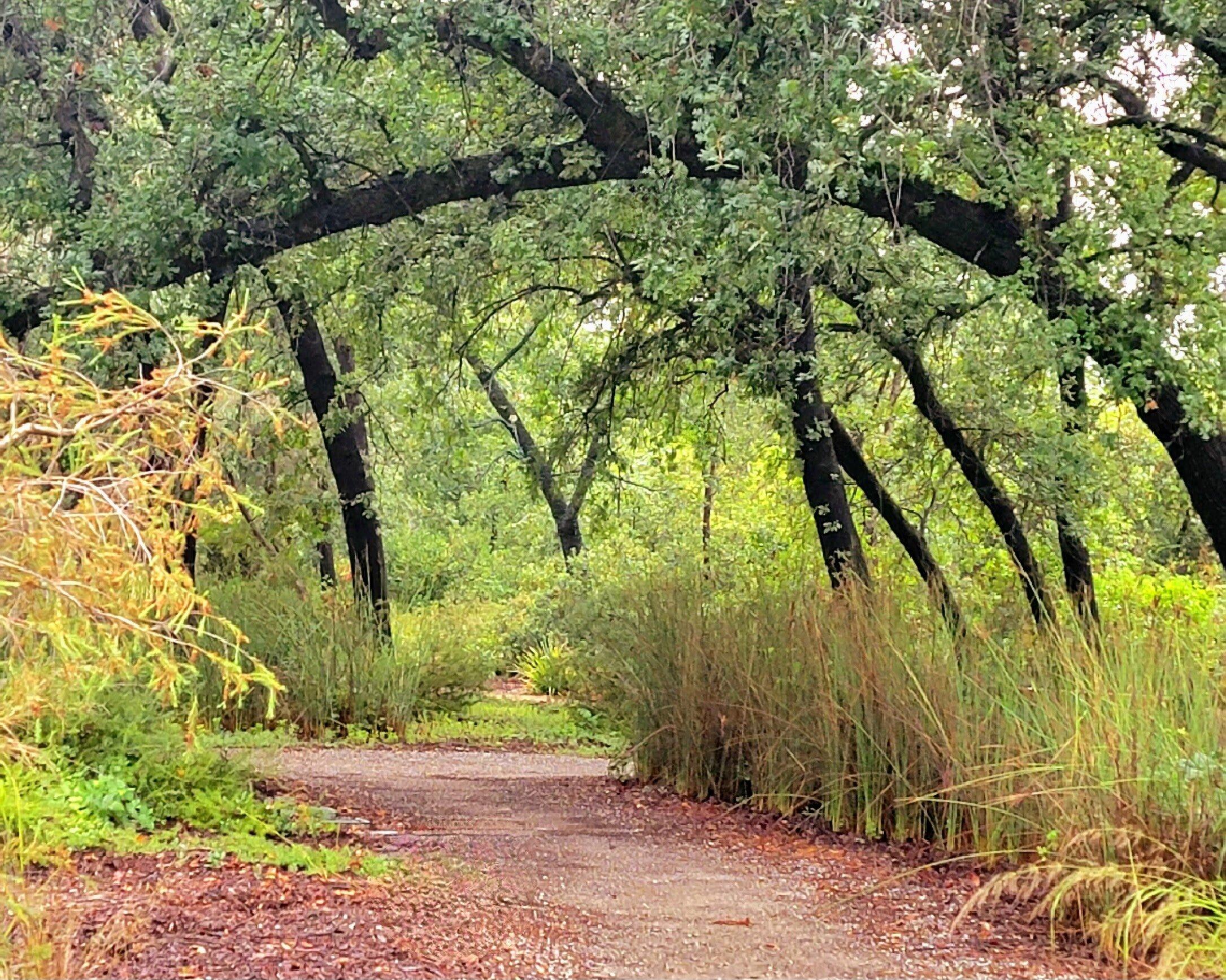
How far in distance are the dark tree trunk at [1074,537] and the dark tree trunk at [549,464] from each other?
3.60 metres

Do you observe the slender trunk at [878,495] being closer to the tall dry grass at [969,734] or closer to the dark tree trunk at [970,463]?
the dark tree trunk at [970,463]

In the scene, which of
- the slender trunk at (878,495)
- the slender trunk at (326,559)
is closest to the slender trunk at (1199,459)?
the slender trunk at (878,495)

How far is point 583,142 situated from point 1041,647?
3873 millimetres

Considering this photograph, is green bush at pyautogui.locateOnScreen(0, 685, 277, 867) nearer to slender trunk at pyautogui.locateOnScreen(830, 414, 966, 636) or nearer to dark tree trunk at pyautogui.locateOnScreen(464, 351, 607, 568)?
dark tree trunk at pyautogui.locateOnScreen(464, 351, 607, 568)

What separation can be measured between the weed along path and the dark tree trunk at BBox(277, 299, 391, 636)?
14.2ft

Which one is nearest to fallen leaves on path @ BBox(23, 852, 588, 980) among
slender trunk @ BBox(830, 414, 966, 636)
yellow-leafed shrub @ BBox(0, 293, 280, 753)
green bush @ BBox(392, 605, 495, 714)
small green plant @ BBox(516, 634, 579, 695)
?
yellow-leafed shrub @ BBox(0, 293, 280, 753)

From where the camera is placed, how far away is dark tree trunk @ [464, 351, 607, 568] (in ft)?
37.1

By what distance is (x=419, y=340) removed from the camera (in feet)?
33.1

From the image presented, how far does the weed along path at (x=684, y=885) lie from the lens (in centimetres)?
428

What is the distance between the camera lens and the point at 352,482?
13.6m

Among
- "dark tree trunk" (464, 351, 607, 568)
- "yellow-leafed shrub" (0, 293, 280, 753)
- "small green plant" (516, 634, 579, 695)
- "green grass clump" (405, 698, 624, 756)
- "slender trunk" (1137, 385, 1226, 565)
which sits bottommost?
"green grass clump" (405, 698, 624, 756)

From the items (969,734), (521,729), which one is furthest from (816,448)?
(521,729)

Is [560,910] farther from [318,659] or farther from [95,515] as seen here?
[318,659]

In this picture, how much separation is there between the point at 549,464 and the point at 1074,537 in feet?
14.9
